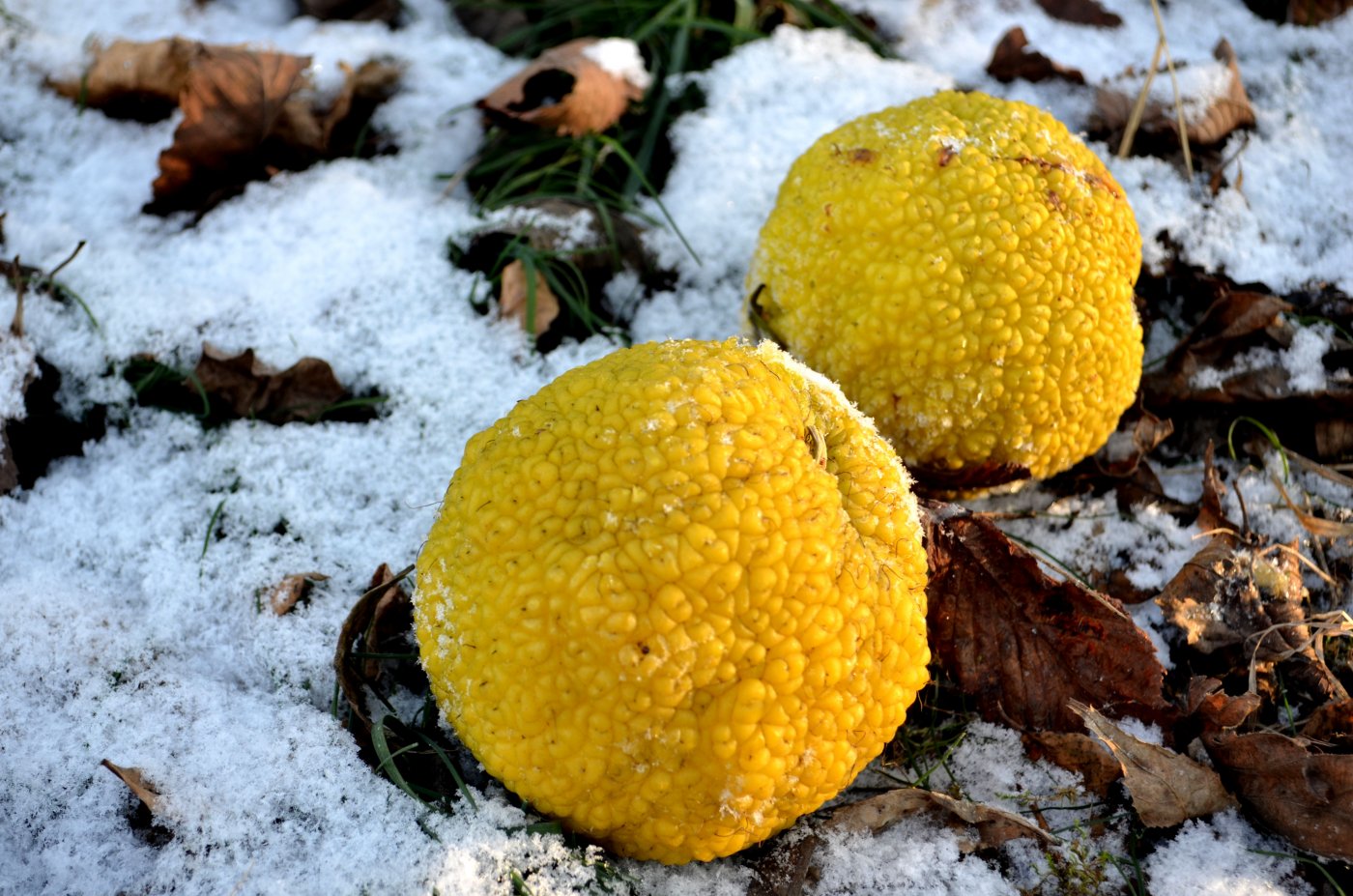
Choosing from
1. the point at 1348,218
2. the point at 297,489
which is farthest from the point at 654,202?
the point at 1348,218

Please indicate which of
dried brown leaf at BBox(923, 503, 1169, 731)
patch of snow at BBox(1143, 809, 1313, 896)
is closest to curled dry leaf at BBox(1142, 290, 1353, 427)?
dried brown leaf at BBox(923, 503, 1169, 731)

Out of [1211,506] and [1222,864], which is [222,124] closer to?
[1211,506]

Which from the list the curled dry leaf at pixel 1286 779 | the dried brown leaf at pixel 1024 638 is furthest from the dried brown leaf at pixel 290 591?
the curled dry leaf at pixel 1286 779

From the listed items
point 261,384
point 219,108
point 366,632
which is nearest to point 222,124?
point 219,108

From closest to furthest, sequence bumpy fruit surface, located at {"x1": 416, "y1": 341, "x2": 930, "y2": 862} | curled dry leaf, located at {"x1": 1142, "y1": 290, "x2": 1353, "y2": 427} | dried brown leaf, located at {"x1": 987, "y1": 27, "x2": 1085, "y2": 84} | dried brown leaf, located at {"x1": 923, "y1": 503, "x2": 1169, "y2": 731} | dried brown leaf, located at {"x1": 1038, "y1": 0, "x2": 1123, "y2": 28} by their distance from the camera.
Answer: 1. bumpy fruit surface, located at {"x1": 416, "y1": 341, "x2": 930, "y2": 862}
2. dried brown leaf, located at {"x1": 923, "y1": 503, "x2": 1169, "y2": 731}
3. curled dry leaf, located at {"x1": 1142, "y1": 290, "x2": 1353, "y2": 427}
4. dried brown leaf, located at {"x1": 987, "y1": 27, "x2": 1085, "y2": 84}
5. dried brown leaf, located at {"x1": 1038, "y1": 0, "x2": 1123, "y2": 28}

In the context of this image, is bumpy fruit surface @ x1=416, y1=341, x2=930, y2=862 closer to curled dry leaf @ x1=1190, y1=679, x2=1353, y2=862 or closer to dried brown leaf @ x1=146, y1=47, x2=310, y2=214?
curled dry leaf @ x1=1190, y1=679, x2=1353, y2=862

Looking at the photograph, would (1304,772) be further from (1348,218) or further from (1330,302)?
(1348,218)
